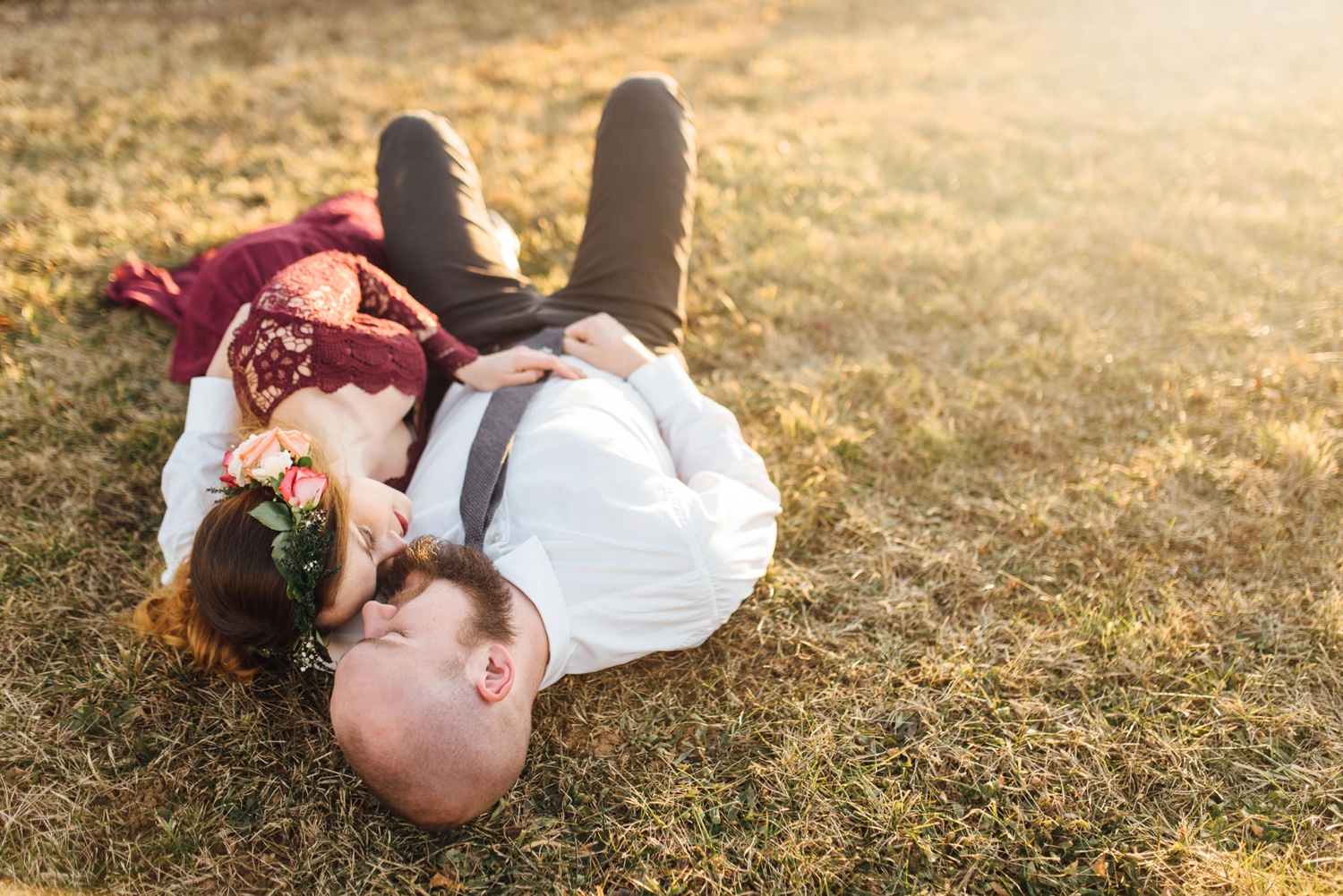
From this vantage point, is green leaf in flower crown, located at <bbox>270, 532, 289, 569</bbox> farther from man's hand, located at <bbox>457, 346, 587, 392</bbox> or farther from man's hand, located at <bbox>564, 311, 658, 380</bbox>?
man's hand, located at <bbox>564, 311, 658, 380</bbox>

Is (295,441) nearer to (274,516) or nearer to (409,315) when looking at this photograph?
(274,516)

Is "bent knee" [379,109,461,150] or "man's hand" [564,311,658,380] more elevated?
"bent knee" [379,109,461,150]

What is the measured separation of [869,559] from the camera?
8.53 ft

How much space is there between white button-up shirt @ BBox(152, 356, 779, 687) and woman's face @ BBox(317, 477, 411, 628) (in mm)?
101

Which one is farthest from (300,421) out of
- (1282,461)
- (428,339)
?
(1282,461)

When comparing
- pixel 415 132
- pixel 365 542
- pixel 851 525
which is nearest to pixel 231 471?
pixel 365 542

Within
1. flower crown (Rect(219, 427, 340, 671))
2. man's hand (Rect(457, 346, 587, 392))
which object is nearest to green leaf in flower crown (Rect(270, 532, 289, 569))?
flower crown (Rect(219, 427, 340, 671))

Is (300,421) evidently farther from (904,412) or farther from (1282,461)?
(1282,461)

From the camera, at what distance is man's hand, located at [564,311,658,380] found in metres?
2.61

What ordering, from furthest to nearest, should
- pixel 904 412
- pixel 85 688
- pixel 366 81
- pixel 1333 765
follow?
pixel 366 81, pixel 904 412, pixel 85 688, pixel 1333 765

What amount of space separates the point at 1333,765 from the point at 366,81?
666cm

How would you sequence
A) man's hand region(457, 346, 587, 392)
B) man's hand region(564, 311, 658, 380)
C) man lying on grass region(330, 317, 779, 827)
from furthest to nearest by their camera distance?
man's hand region(564, 311, 658, 380), man's hand region(457, 346, 587, 392), man lying on grass region(330, 317, 779, 827)

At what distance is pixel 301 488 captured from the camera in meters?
1.83

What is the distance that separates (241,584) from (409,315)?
41.1 inches
